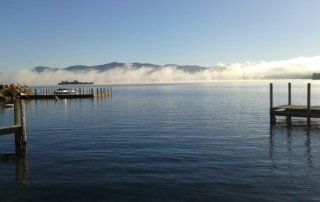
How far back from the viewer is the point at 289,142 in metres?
31.2

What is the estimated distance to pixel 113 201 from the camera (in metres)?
16.2

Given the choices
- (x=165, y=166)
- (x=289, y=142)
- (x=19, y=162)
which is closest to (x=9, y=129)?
(x=19, y=162)

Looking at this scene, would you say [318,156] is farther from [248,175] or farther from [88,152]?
[88,152]

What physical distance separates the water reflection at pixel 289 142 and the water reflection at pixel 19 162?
45.9 ft

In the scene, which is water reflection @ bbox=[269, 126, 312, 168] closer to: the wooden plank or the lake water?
the lake water

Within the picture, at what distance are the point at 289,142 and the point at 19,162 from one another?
20400 mm

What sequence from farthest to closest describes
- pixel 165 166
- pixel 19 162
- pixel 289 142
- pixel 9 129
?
pixel 289 142, pixel 9 129, pixel 19 162, pixel 165 166

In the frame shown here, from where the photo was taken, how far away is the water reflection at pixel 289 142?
25202mm

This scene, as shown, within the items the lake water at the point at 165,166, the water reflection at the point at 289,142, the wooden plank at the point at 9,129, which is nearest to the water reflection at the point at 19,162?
the lake water at the point at 165,166

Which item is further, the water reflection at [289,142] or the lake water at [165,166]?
the water reflection at [289,142]

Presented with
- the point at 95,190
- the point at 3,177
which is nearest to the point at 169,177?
the point at 95,190

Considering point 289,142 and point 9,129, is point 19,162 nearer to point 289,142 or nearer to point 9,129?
point 9,129

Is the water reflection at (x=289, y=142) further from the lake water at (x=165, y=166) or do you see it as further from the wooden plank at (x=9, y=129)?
the wooden plank at (x=9, y=129)

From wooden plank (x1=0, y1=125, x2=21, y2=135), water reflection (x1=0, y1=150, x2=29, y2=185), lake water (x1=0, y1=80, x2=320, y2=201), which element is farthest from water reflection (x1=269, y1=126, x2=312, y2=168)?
wooden plank (x1=0, y1=125, x2=21, y2=135)
